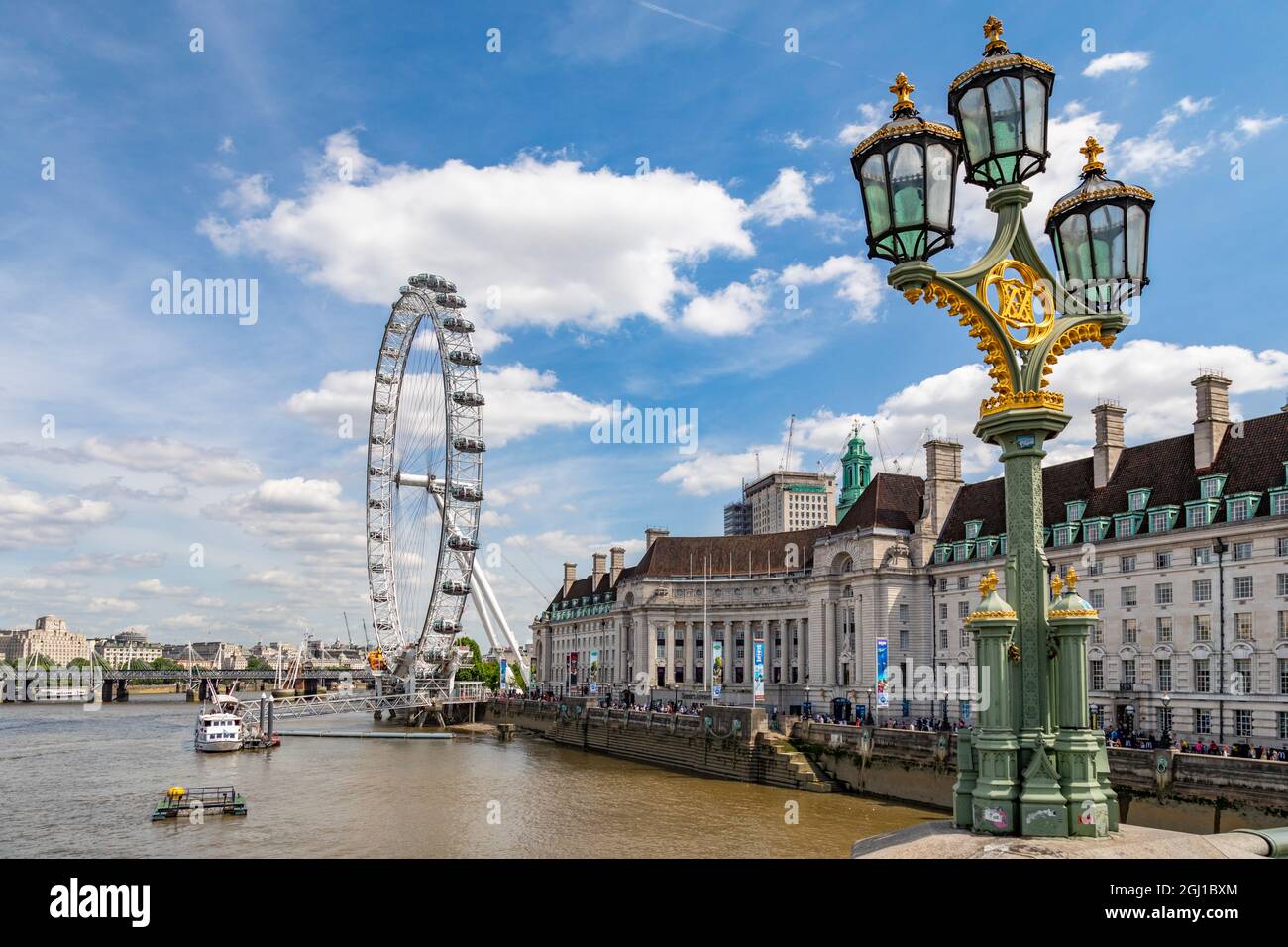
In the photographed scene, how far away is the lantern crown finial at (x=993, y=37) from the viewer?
10.6 m

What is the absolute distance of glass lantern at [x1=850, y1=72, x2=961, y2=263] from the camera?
9859 mm

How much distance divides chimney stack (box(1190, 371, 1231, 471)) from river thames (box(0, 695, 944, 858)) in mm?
25976

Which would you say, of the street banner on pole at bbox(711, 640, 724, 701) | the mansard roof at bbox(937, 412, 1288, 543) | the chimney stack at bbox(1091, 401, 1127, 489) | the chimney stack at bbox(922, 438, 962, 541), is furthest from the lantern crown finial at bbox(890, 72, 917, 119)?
the street banner on pole at bbox(711, 640, 724, 701)

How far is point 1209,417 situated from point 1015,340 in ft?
176

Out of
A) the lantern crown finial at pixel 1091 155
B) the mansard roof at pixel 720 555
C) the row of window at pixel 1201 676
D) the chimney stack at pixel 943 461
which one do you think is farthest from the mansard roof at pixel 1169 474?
the mansard roof at pixel 720 555

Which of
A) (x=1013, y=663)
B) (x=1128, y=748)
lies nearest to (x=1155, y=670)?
(x=1128, y=748)

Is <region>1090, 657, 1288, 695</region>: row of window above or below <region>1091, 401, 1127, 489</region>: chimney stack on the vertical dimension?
below

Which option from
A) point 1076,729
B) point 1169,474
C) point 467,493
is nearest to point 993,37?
point 1076,729

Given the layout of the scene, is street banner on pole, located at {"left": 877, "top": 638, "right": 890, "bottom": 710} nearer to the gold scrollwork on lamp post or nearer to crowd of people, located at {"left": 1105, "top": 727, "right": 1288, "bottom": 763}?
crowd of people, located at {"left": 1105, "top": 727, "right": 1288, "bottom": 763}

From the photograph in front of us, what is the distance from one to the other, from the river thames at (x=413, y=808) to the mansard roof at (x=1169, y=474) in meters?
19.9

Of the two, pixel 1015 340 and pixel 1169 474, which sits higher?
pixel 1169 474

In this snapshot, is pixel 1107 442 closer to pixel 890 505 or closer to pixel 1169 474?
pixel 1169 474

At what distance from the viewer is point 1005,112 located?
10570 mm
